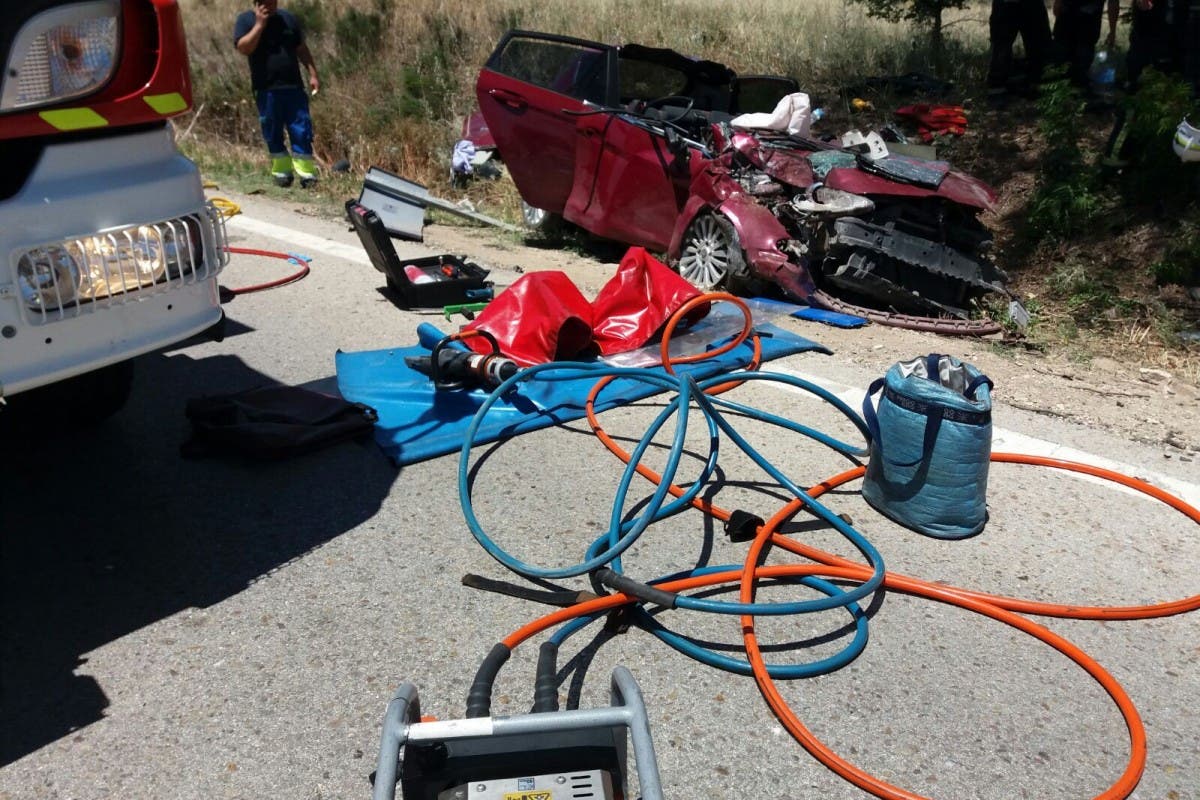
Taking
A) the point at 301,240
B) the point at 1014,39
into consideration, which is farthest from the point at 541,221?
the point at 1014,39

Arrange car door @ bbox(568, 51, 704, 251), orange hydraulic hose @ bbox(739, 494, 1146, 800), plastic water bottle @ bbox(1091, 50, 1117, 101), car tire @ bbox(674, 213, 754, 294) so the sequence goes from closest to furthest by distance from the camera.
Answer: orange hydraulic hose @ bbox(739, 494, 1146, 800)
car tire @ bbox(674, 213, 754, 294)
car door @ bbox(568, 51, 704, 251)
plastic water bottle @ bbox(1091, 50, 1117, 101)

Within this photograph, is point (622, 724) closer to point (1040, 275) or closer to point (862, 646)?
point (862, 646)

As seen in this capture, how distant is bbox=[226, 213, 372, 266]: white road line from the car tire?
250 centimetres

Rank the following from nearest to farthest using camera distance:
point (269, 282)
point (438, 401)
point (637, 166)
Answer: point (438, 401) < point (269, 282) < point (637, 166)

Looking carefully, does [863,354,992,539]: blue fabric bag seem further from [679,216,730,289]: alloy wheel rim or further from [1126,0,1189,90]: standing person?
[1126,0,1189,90]: standing person

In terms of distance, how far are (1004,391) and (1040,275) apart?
2525 mm

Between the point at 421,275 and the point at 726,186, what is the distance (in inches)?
84.7

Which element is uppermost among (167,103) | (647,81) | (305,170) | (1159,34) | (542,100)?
(167,103)

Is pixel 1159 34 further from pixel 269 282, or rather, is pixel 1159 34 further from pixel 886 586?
pixel 269 282

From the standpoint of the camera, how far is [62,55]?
9.05 ft

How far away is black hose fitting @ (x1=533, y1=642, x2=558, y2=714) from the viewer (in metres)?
2.36

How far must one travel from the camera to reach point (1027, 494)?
13.3ft

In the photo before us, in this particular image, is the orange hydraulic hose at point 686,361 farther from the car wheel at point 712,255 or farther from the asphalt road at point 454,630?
the car wheel at point 712,255

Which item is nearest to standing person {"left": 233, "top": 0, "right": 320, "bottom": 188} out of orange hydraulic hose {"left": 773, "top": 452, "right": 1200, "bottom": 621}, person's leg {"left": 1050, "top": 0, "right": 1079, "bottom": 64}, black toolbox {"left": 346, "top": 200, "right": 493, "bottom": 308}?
black toolbox {"left": 346, "top": 200, "right": 493, "bottom": 308}
